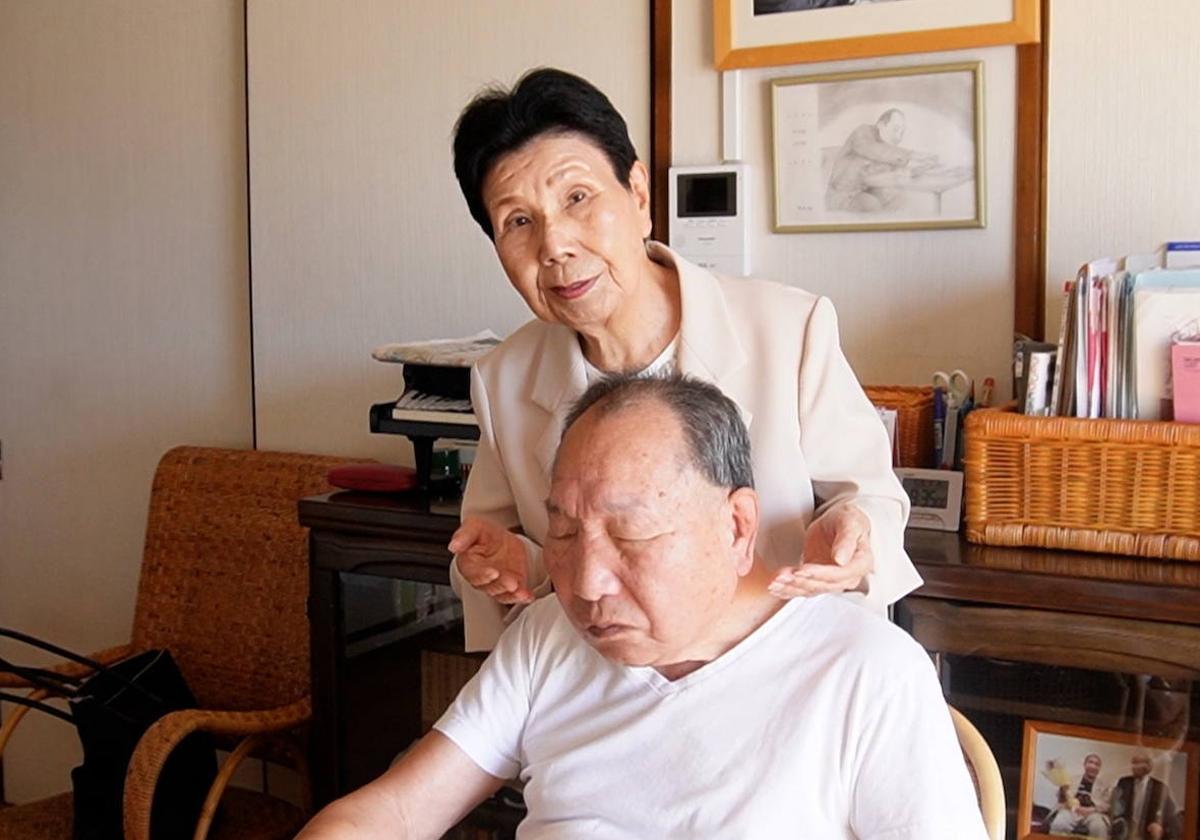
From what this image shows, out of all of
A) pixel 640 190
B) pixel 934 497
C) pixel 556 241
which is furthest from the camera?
pixel 934 497

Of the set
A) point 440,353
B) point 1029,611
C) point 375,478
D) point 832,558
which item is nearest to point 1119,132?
point 1029,611

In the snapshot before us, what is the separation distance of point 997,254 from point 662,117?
66 cm

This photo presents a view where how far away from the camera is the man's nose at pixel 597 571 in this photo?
1.25 metres

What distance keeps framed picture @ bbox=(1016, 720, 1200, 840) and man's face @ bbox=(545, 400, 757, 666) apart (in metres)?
0.68

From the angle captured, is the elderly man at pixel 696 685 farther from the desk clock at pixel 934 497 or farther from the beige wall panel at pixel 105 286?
the beige wall panel at pixel 105 286

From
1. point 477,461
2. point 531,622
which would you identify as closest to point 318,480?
point 477,461

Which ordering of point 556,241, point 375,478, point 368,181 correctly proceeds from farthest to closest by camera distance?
point 368,181, point 375,478, point 556,241

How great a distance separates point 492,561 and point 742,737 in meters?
0.40

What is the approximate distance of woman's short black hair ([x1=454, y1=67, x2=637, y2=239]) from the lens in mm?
1500

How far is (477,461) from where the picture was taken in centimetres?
174

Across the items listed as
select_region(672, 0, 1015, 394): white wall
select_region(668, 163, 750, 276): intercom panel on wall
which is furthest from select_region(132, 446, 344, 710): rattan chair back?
select_region(672, 0, 1015, 394): white wall

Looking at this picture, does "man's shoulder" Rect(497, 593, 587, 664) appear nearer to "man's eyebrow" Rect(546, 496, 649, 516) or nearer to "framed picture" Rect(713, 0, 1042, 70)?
"man's eyebrow" Rect(546, 496, 649, 516)

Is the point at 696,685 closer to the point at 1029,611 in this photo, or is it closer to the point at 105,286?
the point at 1029,611

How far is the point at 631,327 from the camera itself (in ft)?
5.15
